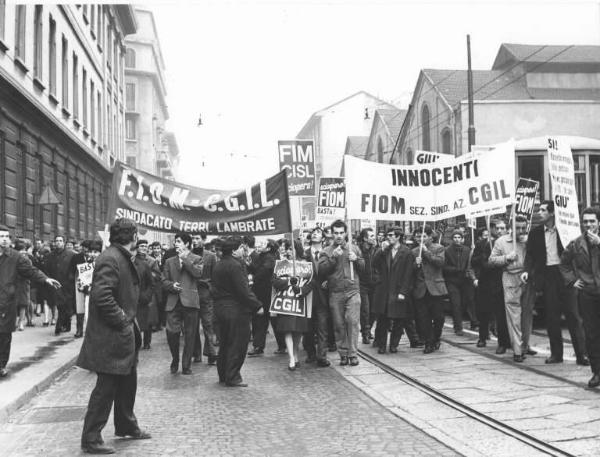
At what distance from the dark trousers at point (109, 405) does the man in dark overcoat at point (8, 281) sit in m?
3.28

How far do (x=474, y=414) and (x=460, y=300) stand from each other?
685 centimetres

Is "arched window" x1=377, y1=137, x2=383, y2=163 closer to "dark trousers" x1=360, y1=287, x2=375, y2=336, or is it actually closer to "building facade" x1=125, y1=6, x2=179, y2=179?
"building facade" x1=125, y1=6, x2=179, y2=179

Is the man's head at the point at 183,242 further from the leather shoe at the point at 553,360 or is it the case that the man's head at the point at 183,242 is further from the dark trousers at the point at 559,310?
the leather shoe at the point at 553,360

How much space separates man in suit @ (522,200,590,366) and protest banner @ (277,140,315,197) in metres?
7.10

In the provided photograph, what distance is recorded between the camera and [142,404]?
789 centimetres

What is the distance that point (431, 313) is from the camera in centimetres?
1146

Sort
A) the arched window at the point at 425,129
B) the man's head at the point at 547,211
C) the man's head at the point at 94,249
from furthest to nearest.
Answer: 1. the arched window at the point at 425,129
2. the man's head at the point at 94,249
3. the man's head at the point at 547,211

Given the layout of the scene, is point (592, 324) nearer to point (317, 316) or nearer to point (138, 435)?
point (317, 316)

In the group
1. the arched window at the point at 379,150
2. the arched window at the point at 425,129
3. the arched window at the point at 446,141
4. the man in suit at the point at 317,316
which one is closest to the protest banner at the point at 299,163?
the man in suit at the point at 317,316

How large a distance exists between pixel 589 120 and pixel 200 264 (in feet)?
87.9

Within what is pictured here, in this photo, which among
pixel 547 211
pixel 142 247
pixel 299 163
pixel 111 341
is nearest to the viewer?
pixel 111 341

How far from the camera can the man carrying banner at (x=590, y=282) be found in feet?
26.1

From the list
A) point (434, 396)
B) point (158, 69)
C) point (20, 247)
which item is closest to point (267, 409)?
point (434, 396)

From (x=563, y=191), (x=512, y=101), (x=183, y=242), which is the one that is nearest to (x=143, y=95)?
(x=512, y=101)
